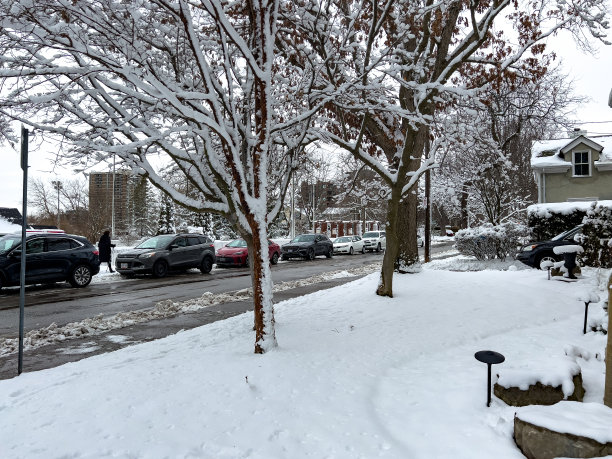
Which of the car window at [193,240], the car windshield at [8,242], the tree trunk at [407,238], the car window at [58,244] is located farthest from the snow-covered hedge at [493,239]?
the car windshield at [8,242]

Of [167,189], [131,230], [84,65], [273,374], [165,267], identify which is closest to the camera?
[273,374]

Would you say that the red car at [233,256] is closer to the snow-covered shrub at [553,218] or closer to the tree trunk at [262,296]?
the snow-covered shrub at [553,218]

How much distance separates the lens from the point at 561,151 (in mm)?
23531

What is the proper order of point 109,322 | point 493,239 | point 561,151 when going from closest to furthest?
point 109,322
point 493,239
point 561,151

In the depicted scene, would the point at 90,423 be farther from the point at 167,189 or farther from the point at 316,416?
the point at 167,189

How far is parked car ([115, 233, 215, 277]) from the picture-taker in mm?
15641

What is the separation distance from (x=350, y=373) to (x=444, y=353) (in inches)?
61.8

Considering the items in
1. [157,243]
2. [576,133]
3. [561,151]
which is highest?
[576,133]

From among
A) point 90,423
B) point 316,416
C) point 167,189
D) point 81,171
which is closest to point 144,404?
point 90,423

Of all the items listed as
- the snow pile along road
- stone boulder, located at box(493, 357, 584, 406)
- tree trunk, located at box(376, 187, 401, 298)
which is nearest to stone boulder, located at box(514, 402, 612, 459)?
stone boulder, located at box(493, 357, 584, 406)

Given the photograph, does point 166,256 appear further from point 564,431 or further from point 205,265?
point 564,431

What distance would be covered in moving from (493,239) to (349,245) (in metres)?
14.7

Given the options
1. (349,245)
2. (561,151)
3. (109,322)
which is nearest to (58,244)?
(109,322)

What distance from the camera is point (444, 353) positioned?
A: 17.8ft
